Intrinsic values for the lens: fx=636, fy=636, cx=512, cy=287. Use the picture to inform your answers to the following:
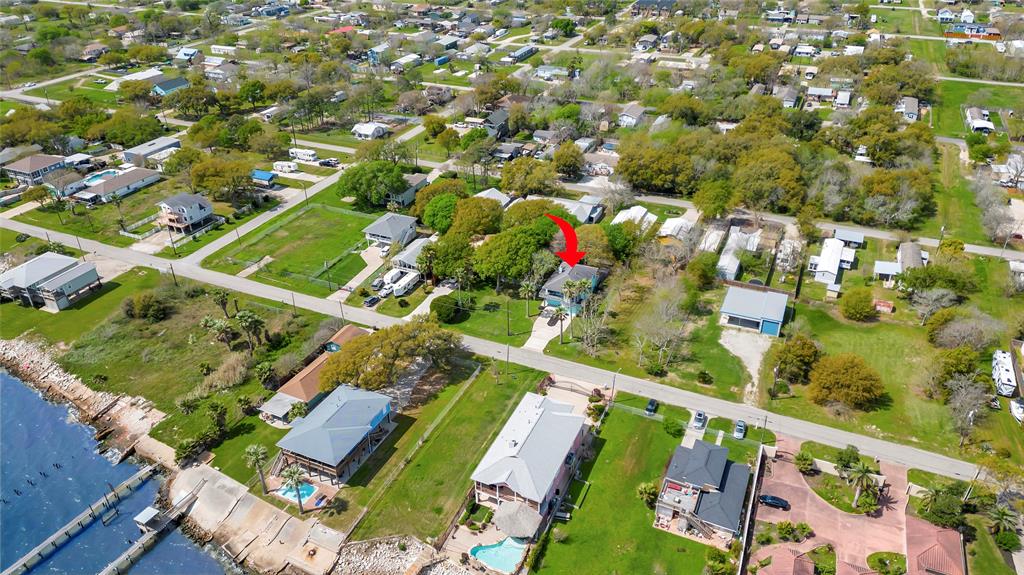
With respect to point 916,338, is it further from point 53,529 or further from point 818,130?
point 53,529

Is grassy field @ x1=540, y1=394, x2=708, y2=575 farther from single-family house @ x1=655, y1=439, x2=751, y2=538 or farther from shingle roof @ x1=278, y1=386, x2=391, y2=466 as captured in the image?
shingle roof @ x1=278, y1=386, x2=391, y2=466

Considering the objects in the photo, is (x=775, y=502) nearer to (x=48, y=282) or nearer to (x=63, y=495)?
(x=63, y=495)

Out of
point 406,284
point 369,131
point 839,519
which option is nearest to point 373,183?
point 406,284

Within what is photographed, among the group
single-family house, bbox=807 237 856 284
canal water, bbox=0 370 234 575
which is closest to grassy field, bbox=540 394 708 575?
canal water, bbox=0 370 234 575

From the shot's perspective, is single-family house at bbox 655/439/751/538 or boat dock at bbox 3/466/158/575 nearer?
single-family house at bbox 655/439/751/538

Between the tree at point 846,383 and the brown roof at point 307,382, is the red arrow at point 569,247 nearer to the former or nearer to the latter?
the brown roof at point 307,382
